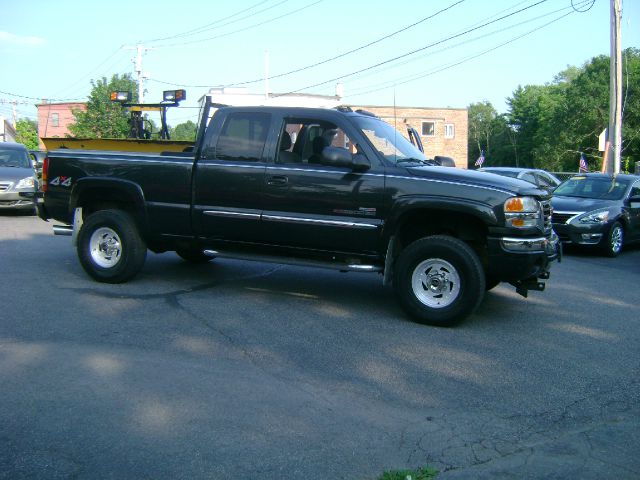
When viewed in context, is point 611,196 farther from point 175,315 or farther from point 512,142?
point 512,142

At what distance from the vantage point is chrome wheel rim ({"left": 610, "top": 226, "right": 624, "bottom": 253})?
11949mm

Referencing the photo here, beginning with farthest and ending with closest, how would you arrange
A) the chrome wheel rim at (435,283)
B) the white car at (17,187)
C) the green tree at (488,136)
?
the green tree at (488,136), the white car at (17,187), the chrome wheel rim at (435,283)

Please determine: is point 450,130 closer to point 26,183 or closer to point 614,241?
point 26,183

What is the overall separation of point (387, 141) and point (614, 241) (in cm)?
707

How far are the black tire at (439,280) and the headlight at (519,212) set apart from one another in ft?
1.58

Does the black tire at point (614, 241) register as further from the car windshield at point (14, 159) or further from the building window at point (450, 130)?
the building window at point (450, 130)

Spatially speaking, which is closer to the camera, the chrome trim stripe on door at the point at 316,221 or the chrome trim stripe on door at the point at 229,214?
the chrome trim stripe on door at the point at 316,221

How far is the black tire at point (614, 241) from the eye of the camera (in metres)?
11.8

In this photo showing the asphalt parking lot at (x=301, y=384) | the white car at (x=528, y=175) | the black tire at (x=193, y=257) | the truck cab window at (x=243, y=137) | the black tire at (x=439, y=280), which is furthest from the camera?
the white car at (x=528, y=175)

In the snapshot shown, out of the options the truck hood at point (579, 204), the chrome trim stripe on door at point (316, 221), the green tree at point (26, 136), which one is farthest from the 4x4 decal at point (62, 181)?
the green tree at point (26, 136)

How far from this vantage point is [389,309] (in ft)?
22.8

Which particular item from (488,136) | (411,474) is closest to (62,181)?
(411,474)

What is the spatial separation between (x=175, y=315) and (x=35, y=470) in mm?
3078

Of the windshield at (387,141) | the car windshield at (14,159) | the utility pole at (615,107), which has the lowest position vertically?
the windshield at (387,141)
